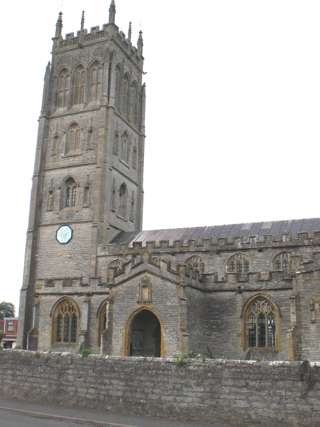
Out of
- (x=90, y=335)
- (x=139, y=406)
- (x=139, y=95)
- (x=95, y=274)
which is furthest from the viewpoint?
(x=139, y=95)

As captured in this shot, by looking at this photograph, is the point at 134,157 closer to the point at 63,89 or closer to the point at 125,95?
the point at 125,95

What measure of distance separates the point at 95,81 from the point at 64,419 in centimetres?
3837

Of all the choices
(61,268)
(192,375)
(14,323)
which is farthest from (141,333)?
(14,323)

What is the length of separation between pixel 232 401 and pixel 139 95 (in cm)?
4337

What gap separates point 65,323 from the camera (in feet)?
114

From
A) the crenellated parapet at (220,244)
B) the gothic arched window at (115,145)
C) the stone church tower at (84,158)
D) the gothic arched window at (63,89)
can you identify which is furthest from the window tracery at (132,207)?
the gothic arched window at (63,89)

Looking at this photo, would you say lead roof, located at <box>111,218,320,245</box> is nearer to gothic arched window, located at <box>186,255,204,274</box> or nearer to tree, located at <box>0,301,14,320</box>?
gothic arched window, located at <box>186,255,204,274</box>

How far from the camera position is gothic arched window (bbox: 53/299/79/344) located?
34250mm

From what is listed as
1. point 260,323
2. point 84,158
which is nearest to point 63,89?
point 84,158

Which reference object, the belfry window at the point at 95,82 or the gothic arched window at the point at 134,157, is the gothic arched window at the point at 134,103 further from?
the belfry window at the point at 95,82

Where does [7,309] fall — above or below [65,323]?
above

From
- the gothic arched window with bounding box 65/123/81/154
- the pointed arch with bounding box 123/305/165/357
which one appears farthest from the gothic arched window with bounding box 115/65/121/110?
the pointed arch with bounding box 123/305/165/357

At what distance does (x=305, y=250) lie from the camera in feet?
112

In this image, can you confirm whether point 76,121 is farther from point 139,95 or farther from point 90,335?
point 90,335
